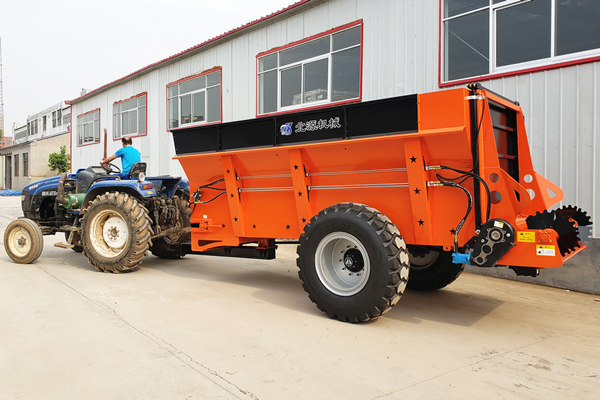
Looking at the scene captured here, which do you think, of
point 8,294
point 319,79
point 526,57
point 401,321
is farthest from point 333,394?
point 319,79

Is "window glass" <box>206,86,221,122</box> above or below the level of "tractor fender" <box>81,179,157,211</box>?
above

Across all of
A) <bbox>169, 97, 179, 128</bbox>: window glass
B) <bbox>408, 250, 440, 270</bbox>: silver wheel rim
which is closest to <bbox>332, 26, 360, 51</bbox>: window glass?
<bbox>408, 250, 440, 270</bbox>: silver wheel rim

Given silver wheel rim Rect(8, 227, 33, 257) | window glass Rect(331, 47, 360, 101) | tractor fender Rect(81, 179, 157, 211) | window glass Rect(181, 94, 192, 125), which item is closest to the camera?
tractor fender Rect(81, 179, 157, 211)

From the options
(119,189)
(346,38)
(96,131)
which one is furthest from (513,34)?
(96,131)

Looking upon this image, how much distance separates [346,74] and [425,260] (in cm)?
507

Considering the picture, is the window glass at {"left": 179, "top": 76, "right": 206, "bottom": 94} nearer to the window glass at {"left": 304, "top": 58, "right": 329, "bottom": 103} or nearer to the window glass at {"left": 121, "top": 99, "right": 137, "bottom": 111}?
the window glass at {"left": 121, "top": 99, "right": 137, "bottom": 111}

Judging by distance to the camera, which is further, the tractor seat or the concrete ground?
the tractor seat

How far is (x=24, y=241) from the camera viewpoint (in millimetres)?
7207

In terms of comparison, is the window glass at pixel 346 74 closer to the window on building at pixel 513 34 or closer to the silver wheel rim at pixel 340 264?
the window on building at pixel 513 34

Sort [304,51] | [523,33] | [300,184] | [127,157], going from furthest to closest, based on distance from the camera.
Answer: [304,51] → [127,157] → [523,33] → [300,184]

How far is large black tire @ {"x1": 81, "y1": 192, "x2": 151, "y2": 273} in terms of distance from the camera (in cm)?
628

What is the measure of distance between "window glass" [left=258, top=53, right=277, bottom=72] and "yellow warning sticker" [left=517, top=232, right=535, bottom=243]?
845 cm

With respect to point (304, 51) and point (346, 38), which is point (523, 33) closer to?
point (346, 38)

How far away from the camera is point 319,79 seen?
9.88 m
